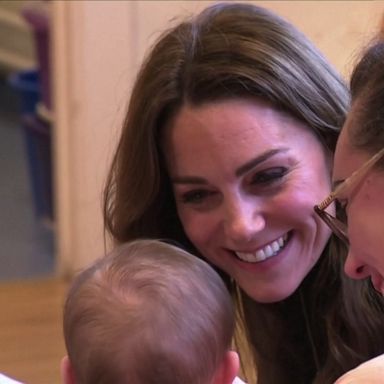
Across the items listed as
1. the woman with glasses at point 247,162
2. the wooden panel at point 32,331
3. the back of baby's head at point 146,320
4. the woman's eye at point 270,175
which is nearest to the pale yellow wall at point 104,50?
the wooden panel at point 32,331

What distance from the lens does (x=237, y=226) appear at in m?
1.40

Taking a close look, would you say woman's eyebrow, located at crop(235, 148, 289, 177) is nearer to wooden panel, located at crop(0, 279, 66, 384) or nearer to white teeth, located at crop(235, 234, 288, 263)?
white teeth, located at crop(235, 234, 288, 263)

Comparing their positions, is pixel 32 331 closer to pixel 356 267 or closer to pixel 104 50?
pixel 104 50

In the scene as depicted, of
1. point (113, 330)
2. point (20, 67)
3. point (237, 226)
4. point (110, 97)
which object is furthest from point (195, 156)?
point (20, 67)

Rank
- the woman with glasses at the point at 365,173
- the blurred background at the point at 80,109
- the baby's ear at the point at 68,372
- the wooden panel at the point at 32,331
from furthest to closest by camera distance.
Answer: the blurred background at the point at 80,109
the wooden panel at the point at 32,331
the baby's ear at the point at 68,372
the woman with glasses at the point at 365,173

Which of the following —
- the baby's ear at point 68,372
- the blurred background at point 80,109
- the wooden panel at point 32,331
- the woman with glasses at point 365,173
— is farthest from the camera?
the blurred background at point 80,109

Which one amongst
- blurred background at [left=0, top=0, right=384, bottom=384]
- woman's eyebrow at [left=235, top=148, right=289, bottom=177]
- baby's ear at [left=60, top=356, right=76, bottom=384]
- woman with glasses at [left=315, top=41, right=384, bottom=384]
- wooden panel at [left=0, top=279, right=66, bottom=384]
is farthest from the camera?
blurred background at [left=0, top=0, right=384, bottom=384]

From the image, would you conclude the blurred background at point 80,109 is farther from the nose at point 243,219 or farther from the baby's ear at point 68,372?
the baby's ear at point 68,372

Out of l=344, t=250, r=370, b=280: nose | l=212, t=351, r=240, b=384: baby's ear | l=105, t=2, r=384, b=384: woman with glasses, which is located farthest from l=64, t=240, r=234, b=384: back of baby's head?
l=105, t=2, r=384, b=384: woman with glasses

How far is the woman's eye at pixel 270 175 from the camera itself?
4.61ft

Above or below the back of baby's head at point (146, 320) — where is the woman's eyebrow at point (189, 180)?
below

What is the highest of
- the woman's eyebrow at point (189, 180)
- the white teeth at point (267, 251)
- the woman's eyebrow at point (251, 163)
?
the woman's eyebrow at point (251, 163)

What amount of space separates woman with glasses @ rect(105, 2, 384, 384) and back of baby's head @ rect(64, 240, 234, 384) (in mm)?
269

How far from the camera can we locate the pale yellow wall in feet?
9.20
